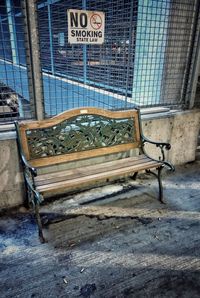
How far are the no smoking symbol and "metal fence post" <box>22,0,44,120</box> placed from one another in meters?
0.63

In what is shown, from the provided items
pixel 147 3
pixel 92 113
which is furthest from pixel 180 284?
pixel 147 3

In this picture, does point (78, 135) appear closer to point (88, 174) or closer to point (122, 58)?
point (88, 174)

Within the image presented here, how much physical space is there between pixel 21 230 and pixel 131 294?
4.30 ft

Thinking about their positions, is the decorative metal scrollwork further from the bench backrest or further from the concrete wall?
the concrete wall

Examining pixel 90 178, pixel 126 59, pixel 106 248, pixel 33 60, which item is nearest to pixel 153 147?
pixel 126 59

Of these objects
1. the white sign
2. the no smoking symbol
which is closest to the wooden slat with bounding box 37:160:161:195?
the white sign

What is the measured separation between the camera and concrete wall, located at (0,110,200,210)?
2.73 m

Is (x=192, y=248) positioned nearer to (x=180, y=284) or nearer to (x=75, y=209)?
(x=180, y=284)

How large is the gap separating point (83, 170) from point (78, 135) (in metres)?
0.42

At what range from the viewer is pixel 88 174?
276 cm

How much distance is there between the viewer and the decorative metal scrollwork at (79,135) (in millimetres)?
2684

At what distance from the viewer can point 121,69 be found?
3.44 m

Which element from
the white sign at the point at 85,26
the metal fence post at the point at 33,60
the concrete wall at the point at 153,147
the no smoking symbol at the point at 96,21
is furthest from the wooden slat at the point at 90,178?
the no smoking symbol at the point at 96,21

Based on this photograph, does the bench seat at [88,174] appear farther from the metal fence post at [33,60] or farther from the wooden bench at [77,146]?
the metal fence post at [33,60]
